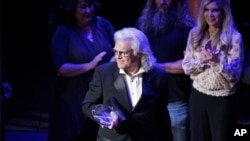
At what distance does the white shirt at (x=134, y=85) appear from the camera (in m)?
2.44

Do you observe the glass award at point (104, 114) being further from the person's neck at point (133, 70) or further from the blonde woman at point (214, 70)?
the blonde woman at point (214, 70)

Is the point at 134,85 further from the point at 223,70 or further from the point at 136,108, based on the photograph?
the point at 223,70

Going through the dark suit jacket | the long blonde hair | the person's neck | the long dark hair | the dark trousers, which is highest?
the long dark hair

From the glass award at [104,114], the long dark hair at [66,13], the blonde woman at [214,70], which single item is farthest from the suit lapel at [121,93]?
the long dark hair at [66,13]

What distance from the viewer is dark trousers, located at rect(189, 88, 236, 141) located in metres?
2.82

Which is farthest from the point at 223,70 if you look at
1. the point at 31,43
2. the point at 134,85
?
the point at 31,43

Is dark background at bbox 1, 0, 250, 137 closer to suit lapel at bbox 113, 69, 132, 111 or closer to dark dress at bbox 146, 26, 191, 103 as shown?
dark dress at bbox 146, 26, 191, 103

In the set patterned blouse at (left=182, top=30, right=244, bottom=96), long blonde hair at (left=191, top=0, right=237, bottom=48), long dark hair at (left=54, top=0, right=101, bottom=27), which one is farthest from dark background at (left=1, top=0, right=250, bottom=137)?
patterned blouse at (left=182, top=30, right=244, bottom=96)

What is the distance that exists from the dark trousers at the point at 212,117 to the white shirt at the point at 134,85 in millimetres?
569

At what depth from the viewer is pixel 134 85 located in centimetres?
246

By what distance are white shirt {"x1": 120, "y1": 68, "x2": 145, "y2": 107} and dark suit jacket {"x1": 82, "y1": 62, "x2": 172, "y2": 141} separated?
23mm

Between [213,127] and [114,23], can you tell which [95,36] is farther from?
[213,127]

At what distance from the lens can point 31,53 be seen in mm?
3205

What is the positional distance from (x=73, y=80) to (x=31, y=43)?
14.8 inches
